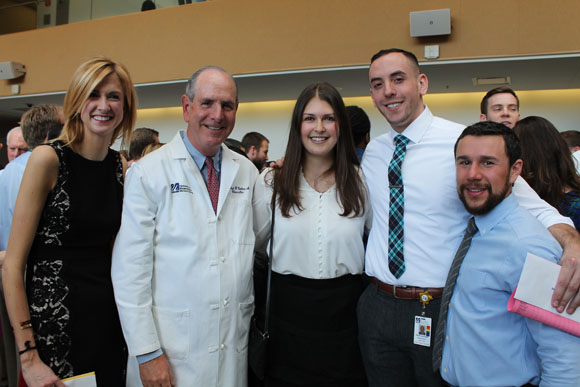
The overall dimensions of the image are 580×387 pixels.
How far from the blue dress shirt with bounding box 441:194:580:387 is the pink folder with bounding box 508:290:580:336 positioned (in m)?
0.03

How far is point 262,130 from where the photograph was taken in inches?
302

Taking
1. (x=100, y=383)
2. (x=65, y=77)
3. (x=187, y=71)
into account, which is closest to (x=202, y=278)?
(x=100, y=383)

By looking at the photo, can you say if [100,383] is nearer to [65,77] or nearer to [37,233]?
[37,233]

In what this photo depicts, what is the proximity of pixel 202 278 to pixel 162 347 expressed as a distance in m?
0.32

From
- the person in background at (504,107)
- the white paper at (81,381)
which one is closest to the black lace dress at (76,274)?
the white paper at (81,381)

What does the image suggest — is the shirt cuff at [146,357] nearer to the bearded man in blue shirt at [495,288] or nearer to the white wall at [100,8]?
the bearded man in blue shirt at [495,288]

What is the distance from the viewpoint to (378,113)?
6988 mm

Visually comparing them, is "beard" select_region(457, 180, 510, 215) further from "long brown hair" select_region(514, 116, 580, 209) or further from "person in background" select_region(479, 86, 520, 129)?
"person in background" select_region(479, 86, 520, 129)

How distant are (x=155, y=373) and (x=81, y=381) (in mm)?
278

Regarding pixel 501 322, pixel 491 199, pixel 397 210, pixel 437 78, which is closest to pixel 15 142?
pixel 397 210

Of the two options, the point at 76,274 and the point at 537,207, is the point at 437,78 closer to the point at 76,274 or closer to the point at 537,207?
the point at 537,207

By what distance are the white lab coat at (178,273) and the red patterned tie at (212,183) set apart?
0.05 metres

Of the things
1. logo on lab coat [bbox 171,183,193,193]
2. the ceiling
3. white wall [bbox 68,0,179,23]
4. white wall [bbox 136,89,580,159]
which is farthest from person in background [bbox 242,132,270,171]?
logo on lab coat [bbox 171,183,193,193]

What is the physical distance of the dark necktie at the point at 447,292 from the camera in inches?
58.9
